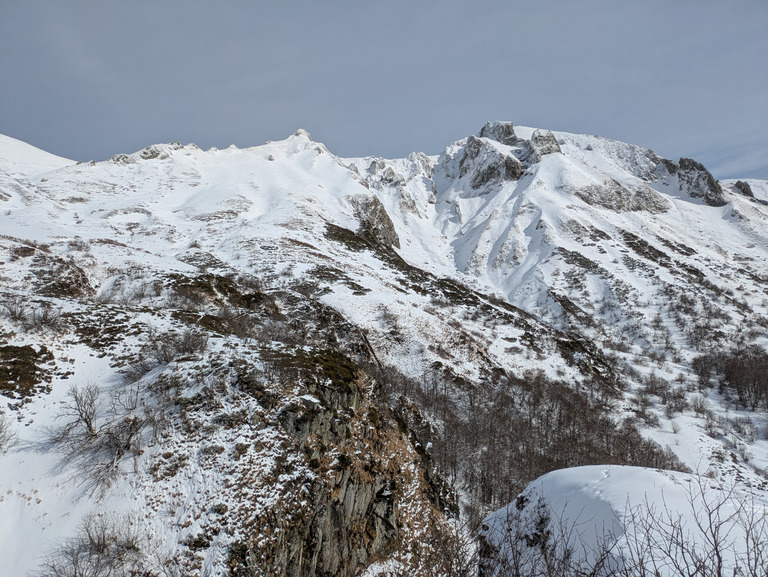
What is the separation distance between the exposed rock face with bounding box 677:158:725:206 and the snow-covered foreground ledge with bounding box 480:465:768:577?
686 ft

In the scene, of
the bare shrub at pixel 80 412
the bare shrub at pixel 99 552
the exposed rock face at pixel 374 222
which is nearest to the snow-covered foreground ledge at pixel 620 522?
the bare shrub at pixel 99 552

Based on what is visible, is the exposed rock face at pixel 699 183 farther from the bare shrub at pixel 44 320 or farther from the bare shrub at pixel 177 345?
the bare shrub at pixel 44 320

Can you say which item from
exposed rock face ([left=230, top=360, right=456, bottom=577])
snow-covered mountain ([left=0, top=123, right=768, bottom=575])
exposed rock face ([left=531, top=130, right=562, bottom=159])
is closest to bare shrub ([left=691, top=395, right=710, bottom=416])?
snow-covered mountain ([left=0, top=123, right=768, bottom=575])

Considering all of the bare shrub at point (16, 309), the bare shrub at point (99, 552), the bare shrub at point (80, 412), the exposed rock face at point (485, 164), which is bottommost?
the bare shrub at point (99, 552)

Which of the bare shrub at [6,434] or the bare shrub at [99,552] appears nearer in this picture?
the bare shrub at [99,552]

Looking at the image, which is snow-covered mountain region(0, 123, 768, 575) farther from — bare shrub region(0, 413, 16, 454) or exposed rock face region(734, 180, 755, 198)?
exposed rock face region(734, 180, 755, 198)

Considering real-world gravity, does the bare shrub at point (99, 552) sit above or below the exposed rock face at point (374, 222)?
below

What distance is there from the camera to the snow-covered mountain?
41.3ft

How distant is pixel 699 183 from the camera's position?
166 m

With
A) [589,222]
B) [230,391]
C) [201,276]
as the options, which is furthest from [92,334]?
[589,222]

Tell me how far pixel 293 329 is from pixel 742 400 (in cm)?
7577

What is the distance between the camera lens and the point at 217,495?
1246cm

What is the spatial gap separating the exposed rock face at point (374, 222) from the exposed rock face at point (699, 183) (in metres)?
156

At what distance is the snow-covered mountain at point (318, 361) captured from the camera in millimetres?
12578
